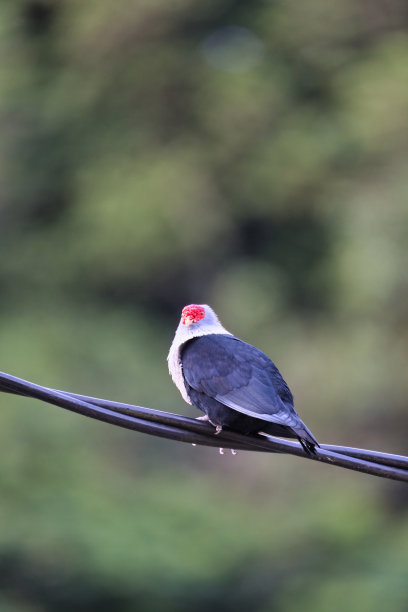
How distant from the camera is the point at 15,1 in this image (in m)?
13.4

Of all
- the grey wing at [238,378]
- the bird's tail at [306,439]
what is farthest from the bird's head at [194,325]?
the bird's tail at [306,439]

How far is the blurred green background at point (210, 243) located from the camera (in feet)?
32.3

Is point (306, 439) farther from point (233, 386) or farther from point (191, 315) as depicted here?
point (191, 315)

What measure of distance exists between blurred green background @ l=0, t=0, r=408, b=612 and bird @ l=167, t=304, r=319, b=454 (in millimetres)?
5526

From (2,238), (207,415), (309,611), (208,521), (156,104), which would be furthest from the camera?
(156,104)

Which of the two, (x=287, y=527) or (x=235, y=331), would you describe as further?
(x=235, y=331)

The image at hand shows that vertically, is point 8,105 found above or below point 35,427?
above

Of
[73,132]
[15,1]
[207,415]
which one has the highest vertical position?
[15,1]

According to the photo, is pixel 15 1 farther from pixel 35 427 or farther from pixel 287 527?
pixel 287 527

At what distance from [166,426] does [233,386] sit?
69cm

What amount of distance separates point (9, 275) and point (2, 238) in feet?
2.03

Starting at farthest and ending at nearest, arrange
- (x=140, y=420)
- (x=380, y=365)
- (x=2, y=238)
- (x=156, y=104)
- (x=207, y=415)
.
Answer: (x=156, y=104)
(x=2, y=238)
(x=380, y=365)
(x=207, y=415)
(x=140, y=420)

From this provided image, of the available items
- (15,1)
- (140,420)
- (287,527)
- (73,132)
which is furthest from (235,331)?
(140,420)

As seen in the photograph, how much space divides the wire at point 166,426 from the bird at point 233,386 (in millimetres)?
319
